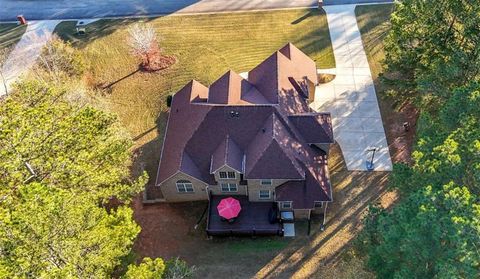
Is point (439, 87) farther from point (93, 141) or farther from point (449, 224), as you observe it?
point (93, 141)

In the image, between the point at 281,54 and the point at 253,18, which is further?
the point at 253,18

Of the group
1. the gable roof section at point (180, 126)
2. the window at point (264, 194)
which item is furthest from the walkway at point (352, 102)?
the gable roof section at point (180, 126)

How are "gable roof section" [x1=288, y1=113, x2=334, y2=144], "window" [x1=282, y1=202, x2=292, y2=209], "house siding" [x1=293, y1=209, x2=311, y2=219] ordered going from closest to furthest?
1. "window" [x1=282, y1=202, x2=292, y2=209]
2. "house siding" [x1=293, y1=209, x2=311, y2=219]
3. "gable roof section" [x1=288, y1=113, x2=334, y2=144]

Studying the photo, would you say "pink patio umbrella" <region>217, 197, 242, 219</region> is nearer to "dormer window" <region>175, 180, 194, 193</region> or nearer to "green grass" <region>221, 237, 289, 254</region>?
"green grass" <region>221, 237, 289, 254</region>

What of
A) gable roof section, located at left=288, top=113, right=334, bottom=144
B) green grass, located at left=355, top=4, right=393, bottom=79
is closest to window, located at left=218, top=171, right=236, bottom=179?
gable roof section, located at left=288, top=113, right=334, bottom=144

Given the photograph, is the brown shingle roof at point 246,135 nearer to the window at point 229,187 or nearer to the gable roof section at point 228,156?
the gable roof section at point 228,156

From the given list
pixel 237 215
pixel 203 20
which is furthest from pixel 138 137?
pixel 203 20
